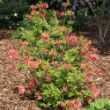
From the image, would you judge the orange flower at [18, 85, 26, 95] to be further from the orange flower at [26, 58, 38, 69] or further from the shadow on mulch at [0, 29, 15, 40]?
the shadow on mulch at [0, 29, 15, 40]

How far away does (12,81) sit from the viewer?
6578mm

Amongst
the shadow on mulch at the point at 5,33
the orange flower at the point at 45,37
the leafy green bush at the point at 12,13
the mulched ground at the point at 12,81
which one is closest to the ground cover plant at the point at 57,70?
the orange flower at the point at 45,37

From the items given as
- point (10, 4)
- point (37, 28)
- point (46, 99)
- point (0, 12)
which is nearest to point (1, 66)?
point (37, 28)

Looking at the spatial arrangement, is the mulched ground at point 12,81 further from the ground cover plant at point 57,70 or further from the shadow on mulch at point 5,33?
the shadow on mulch at point 5,33

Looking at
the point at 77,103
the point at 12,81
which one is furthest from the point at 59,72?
the point at 12,81

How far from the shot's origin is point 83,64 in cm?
576

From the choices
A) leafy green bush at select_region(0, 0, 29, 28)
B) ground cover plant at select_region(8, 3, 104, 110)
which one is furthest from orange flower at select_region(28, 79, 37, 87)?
leafy green bush at select_region(0, 0, 29, 28)

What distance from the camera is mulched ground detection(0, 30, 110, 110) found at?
19.0ft

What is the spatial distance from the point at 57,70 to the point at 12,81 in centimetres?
117

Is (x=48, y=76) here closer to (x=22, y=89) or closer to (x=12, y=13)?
(x=22, y=89)

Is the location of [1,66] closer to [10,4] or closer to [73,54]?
[73,54]

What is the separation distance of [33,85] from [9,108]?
1.44 feet

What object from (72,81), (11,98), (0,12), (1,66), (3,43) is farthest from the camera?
(0,12)

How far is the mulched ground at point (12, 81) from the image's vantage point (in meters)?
5.79
